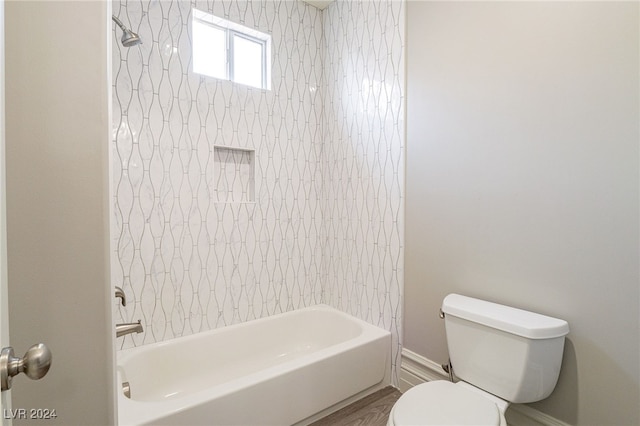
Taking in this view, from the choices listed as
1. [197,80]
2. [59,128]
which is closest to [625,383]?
[59,128]

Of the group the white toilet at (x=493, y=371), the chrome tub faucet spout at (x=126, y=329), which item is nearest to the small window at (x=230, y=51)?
the chrome tub faucet spout at (x=126, y=329)

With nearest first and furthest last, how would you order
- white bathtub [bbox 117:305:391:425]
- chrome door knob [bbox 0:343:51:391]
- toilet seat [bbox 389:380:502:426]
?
chrome door knob [bbox 0:343:51:391], toilet seat [bbox 389:380:502:426], white bathtub [bbox 117:305:391:425]

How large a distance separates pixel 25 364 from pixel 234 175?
6.13ft

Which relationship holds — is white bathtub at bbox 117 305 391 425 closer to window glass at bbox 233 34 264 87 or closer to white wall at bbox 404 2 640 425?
white wall at bbox 404 2 640 425

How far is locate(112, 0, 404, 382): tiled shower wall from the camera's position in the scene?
1.93 meters

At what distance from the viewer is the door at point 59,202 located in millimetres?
625

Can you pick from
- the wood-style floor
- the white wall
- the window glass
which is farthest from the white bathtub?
the window glass

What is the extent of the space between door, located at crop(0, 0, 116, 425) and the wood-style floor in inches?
57.3

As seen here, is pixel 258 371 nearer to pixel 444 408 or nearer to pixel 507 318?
pixel 444 408

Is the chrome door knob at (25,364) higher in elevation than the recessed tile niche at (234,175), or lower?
lower

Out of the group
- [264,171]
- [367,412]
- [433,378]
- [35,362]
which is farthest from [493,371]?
[264,171]

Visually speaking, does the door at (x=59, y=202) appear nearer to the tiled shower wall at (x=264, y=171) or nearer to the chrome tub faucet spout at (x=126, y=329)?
the chrome tub faucet spout at (x=126, y=329)

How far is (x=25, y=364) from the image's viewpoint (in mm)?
525

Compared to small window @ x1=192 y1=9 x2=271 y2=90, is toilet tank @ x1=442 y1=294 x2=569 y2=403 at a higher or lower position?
lower
